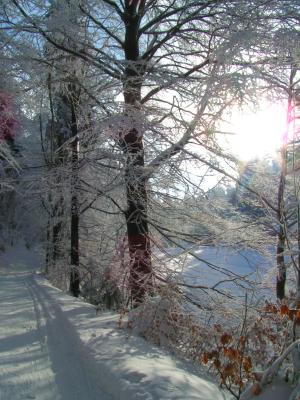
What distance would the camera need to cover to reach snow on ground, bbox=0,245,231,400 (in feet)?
12.3

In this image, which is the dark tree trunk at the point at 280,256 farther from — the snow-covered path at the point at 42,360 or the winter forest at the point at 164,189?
the snow-covered path at the point at 42,360

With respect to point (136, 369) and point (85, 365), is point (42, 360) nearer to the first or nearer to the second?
point (85, 365)

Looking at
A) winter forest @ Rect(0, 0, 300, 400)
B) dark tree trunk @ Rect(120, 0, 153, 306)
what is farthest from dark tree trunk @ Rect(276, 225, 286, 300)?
dark tree trunk @ Rect(120, 0, 153, 306)

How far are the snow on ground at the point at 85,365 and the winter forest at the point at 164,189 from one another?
0.09ft

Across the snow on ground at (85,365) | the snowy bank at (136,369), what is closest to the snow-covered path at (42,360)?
the snow on ground at (85,365)

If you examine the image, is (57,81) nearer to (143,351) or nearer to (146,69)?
(146,69)

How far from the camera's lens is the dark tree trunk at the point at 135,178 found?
739 centimetres

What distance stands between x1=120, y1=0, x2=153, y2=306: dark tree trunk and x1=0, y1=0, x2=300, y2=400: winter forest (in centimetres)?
3

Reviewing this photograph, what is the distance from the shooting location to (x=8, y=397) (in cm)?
359

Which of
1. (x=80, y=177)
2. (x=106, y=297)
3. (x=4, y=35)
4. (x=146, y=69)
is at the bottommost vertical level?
(x=106, y=297)

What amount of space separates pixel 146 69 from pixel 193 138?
1809 millimetres

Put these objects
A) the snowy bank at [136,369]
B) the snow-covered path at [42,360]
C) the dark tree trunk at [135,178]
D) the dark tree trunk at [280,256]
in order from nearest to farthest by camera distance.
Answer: the snowy bank at [136,369], the snow-covered path at [42,360], the dark tree trunk at [280,256], the dark tree trunk at [135,178]

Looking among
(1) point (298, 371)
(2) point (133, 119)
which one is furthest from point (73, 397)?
(2) point (133, 119)

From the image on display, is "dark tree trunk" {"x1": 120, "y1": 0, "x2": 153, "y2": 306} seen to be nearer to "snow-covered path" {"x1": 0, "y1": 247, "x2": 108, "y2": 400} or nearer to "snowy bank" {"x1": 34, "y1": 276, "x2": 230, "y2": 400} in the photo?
"snow-covered path" {"x1": 0, "y1": 247, "x2": 108, "y2": 400}
